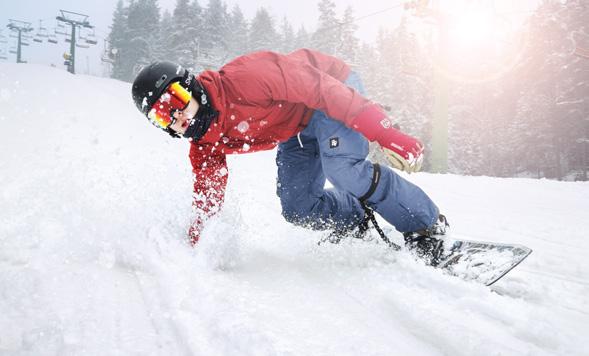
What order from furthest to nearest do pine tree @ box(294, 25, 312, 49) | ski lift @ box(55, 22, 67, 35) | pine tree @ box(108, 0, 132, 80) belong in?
1. pine tree @ box(108, 0, 132, 80)
2. pine tree @ box(294, 25, 312, 49)
3. ski lift @ box(55, 22, 67, 35)

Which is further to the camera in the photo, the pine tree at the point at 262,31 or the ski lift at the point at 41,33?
the pine tree at the point at 262,31

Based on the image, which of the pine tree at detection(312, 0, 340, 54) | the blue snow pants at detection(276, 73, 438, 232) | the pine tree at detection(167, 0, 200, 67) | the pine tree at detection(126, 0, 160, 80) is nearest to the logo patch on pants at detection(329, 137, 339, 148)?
the blue snow pants at detection(276, 73, 438, 232)

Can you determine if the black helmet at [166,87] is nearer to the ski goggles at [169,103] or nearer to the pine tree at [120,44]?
the ski goggles at [169,103]

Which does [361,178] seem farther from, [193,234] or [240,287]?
[193,234]

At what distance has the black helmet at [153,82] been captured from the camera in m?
2.08

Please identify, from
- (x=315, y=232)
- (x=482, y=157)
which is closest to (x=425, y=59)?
(x=482, y=157)

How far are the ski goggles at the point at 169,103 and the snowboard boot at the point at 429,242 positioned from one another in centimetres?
152

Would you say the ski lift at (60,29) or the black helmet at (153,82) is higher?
the black helmet at (153,82)

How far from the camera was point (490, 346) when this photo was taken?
4.34 ft

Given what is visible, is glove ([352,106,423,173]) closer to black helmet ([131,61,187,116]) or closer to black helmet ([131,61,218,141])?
black helmet ([131,61,218,141])

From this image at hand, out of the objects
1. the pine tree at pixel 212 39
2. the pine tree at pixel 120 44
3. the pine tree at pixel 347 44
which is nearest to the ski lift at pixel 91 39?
the pine tree at pixel 120 44

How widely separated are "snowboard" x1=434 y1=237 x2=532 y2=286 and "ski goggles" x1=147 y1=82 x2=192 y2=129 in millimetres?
1664

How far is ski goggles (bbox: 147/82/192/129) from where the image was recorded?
2.07 meters

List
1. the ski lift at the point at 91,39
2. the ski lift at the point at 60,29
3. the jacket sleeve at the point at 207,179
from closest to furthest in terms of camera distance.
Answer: the jacket sleeve at the point at 207,179, the ski lift at the point at 60,29, the ski lift at the point at 91,39
